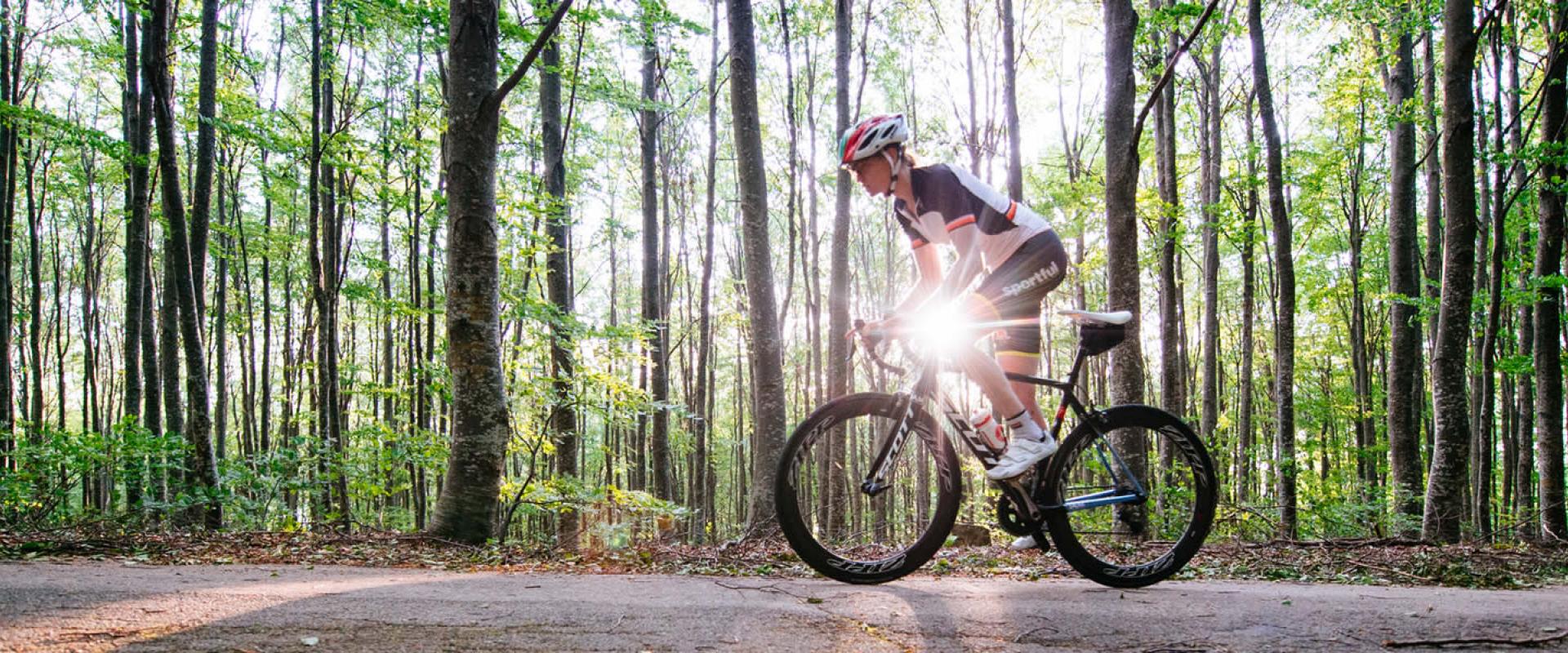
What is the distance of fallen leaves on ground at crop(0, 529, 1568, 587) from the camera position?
14.6 ft

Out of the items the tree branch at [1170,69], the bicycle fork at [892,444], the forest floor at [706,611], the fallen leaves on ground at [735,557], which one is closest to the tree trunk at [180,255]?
the fallen leaves on ground at [735,557]

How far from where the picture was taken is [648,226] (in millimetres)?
14734

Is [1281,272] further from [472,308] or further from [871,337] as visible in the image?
[472,308]

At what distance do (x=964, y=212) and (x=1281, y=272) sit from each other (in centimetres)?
1037

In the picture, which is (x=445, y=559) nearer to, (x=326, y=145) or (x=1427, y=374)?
(x=326, y=145)

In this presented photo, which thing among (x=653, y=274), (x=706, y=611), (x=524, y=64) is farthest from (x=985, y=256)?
(x=653, y=274)

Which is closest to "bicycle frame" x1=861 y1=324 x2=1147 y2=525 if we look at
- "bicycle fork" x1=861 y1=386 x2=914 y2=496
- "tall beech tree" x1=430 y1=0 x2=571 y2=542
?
"bicycle fork" x1=861 y1=386 x2=914 y2=496

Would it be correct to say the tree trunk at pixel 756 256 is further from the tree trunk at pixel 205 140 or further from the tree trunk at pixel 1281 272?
the tree trunk at pixel 1281 272

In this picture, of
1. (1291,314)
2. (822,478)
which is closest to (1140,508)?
(822,478)

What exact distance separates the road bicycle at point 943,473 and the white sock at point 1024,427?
→ 0.10m

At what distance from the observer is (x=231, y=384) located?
112 feet

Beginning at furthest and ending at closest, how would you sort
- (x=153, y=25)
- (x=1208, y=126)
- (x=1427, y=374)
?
(x=1427, y=374) < (x=1208, y=126) < (x=153, y=25)

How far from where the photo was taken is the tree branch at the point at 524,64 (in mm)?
5492

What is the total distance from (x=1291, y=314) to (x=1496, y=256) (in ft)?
9.11
